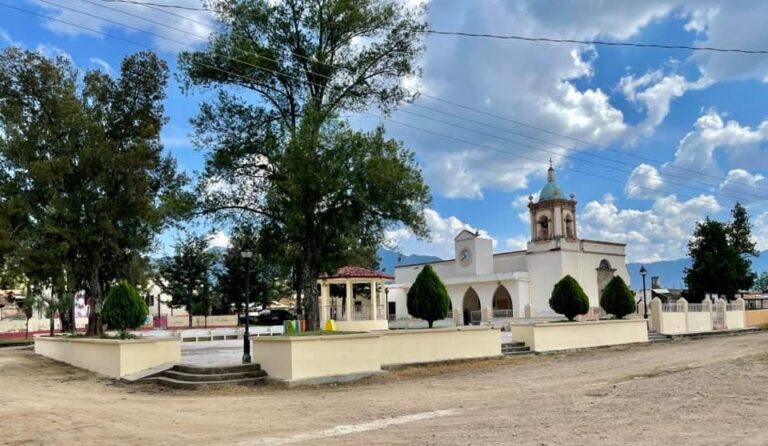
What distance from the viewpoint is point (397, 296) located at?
55.7m

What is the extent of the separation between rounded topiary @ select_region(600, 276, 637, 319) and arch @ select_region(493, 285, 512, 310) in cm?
2230

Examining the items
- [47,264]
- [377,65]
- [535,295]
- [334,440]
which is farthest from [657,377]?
[535,295]

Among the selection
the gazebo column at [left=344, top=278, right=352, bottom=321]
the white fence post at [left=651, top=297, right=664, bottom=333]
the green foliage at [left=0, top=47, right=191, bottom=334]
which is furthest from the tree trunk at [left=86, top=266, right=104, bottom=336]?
the white fence post at [left=651, top=297, right=664, bottom=333]

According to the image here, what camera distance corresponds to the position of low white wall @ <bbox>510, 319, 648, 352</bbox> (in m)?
22.1

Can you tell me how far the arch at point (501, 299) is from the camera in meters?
49.6

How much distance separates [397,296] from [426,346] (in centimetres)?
3756

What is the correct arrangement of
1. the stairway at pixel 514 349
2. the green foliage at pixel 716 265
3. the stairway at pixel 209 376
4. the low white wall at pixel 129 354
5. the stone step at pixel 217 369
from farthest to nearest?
1. the green foliage at pixel 716 265
2. the stairway at pixel 514 349
3. the low white wall at pixel 129 354
4. the stone step at pixel 217 369
5. the stairway at pixel 209 376

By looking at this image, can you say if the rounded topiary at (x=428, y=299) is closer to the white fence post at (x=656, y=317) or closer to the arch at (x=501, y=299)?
the white fence post at (x=656, y=317)

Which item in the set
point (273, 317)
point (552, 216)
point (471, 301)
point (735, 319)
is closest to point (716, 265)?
point (735, 319)

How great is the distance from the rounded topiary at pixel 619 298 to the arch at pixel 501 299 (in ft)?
73.2

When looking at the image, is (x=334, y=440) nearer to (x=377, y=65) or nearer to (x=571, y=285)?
(x=377, y=65)

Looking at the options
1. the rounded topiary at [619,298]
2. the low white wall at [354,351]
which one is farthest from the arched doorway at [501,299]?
the low white wall at [354,351]

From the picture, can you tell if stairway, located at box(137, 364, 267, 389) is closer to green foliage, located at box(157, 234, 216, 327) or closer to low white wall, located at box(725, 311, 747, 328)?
low white wall, located at box(725, 311, 747, 328)

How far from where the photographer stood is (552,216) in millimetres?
48656
